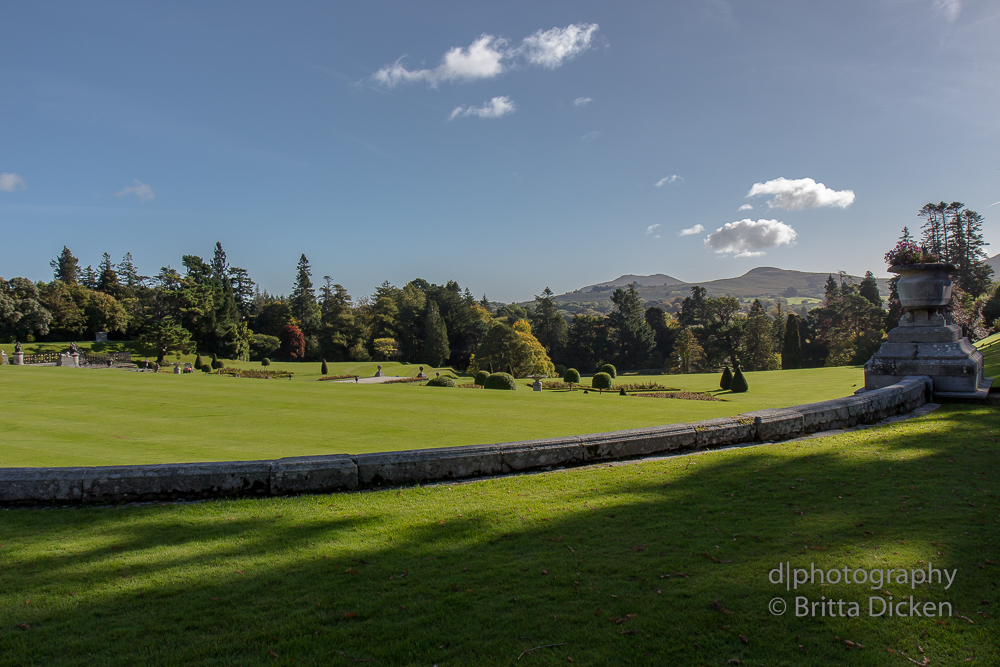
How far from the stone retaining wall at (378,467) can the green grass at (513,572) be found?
267mm

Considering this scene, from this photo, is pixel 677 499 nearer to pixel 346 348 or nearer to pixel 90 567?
pixel 90 567

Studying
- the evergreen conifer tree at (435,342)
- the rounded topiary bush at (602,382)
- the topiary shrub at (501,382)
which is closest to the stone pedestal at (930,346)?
the rounded topiary bush at (602,382)

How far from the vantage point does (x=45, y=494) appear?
4770 mm

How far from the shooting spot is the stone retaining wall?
4.85 m

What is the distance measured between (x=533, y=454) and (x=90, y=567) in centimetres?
413

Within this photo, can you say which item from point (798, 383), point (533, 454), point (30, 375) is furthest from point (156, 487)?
point (798, 383)

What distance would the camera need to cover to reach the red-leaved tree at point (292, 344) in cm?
6347

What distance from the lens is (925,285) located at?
9477 mm

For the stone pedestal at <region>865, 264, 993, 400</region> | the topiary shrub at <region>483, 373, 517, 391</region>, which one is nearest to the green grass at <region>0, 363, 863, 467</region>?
the stone pedestal at <region>865, 264, 993, 400</region>

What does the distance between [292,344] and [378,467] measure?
62.9m

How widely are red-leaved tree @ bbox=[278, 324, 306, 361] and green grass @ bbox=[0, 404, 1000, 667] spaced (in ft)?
205

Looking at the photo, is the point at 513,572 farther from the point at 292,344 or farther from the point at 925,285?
the point at 292,344

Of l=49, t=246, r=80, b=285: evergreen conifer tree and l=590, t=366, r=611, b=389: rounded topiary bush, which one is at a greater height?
l=49, t=246, r=80, b=285: evergreen conifer tree

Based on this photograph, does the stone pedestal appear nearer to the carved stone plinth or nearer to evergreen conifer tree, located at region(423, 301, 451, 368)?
the carved stone plinth
